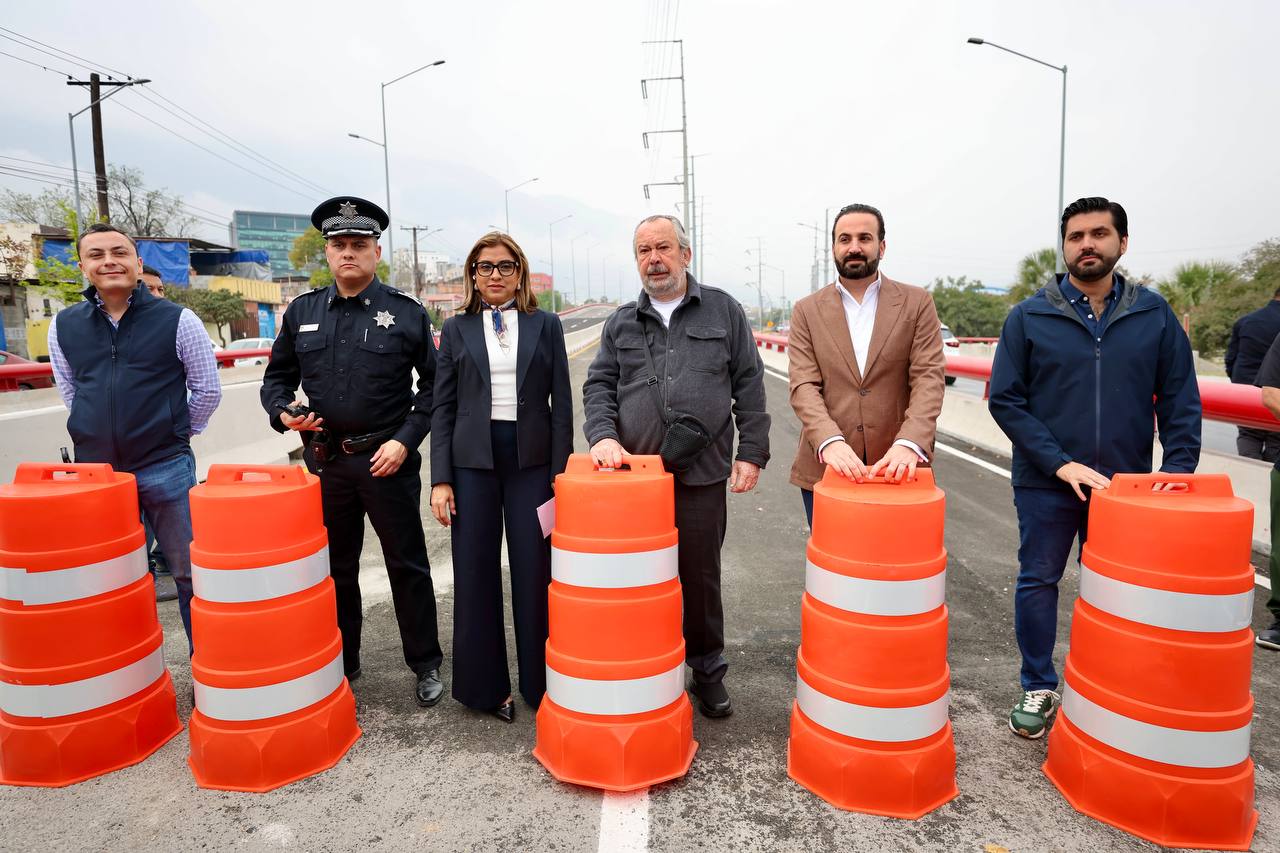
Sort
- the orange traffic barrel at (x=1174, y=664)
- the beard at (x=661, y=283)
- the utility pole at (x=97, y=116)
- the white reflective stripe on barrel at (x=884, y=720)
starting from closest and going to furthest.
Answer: the orange traffic barrel at (x=1174, y=664), the white reflective stripe on barrel at (x=884, y=720), the beard at (x=661, y=283), the utility pole at (x=97, y=116)

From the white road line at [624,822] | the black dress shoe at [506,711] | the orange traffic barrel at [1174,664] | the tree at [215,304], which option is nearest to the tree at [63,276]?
the tree at [215,304]

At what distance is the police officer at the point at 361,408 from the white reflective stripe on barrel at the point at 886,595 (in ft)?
6.69

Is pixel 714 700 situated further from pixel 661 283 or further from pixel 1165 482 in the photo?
pixel 1165 482

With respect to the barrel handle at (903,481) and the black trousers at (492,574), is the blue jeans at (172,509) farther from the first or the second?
the barrel handle at (903,481)

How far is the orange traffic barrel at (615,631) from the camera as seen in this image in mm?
2865

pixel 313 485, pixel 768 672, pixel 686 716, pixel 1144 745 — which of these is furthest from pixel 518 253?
pixel 1144 745

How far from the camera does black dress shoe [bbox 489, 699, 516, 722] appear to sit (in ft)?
11.5

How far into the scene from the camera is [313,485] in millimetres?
3053

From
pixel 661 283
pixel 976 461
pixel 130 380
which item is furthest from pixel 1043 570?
pixel 976 461

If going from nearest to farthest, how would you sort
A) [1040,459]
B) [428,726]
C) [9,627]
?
[9,627], [1040,459], [428,726]

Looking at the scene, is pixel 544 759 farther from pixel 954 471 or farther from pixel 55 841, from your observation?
pixel 954 471

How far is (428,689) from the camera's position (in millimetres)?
3680

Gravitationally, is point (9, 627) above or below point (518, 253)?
below

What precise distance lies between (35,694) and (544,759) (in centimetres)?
205
